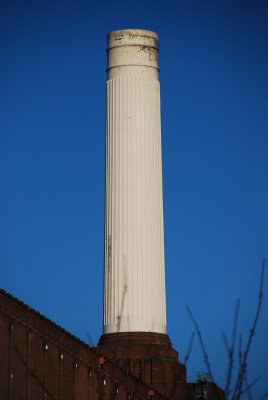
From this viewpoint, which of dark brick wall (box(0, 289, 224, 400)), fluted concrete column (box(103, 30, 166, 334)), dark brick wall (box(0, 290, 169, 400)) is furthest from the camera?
fluted concrete column (box(103, 30, 166, 334))

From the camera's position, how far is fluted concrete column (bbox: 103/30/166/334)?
66.9 meters

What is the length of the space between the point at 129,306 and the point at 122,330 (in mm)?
1607

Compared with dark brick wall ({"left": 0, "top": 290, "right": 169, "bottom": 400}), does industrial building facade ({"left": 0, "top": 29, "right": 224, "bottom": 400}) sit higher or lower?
higher

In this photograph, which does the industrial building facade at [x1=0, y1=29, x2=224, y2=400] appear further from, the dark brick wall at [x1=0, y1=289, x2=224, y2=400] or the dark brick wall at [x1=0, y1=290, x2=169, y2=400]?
the dark brick wall at [x1=0, y1=290, x2=169, y2=400]

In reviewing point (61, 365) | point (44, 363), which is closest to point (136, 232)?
point (61, 365)

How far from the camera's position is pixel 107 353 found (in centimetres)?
6391

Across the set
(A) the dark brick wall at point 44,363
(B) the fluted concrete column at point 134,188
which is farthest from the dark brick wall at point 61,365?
(B) the fluted concrete column at point 134,188

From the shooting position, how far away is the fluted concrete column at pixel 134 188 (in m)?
66.9

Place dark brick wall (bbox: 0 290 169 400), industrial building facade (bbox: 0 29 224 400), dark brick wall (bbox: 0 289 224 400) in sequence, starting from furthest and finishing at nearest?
industrial building facade (bbox: 0 29 224 400), dark brick wall (bbox: 0 289 224 400), dark brick wall (bbox: 0 290 169 400)

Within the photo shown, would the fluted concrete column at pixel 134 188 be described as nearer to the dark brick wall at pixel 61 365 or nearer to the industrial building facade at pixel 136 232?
the industrial building facade at pixel 136 232

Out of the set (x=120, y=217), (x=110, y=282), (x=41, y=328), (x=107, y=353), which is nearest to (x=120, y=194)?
(x=120, y=217)

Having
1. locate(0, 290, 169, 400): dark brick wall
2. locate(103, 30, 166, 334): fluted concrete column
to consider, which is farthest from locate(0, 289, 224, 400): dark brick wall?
locate(103, 30, 166, 334): fluted concrete column

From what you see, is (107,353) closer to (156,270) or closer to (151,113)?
(156,270)

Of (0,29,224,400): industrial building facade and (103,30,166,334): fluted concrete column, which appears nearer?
(0,29,224,400): industrial building facade
